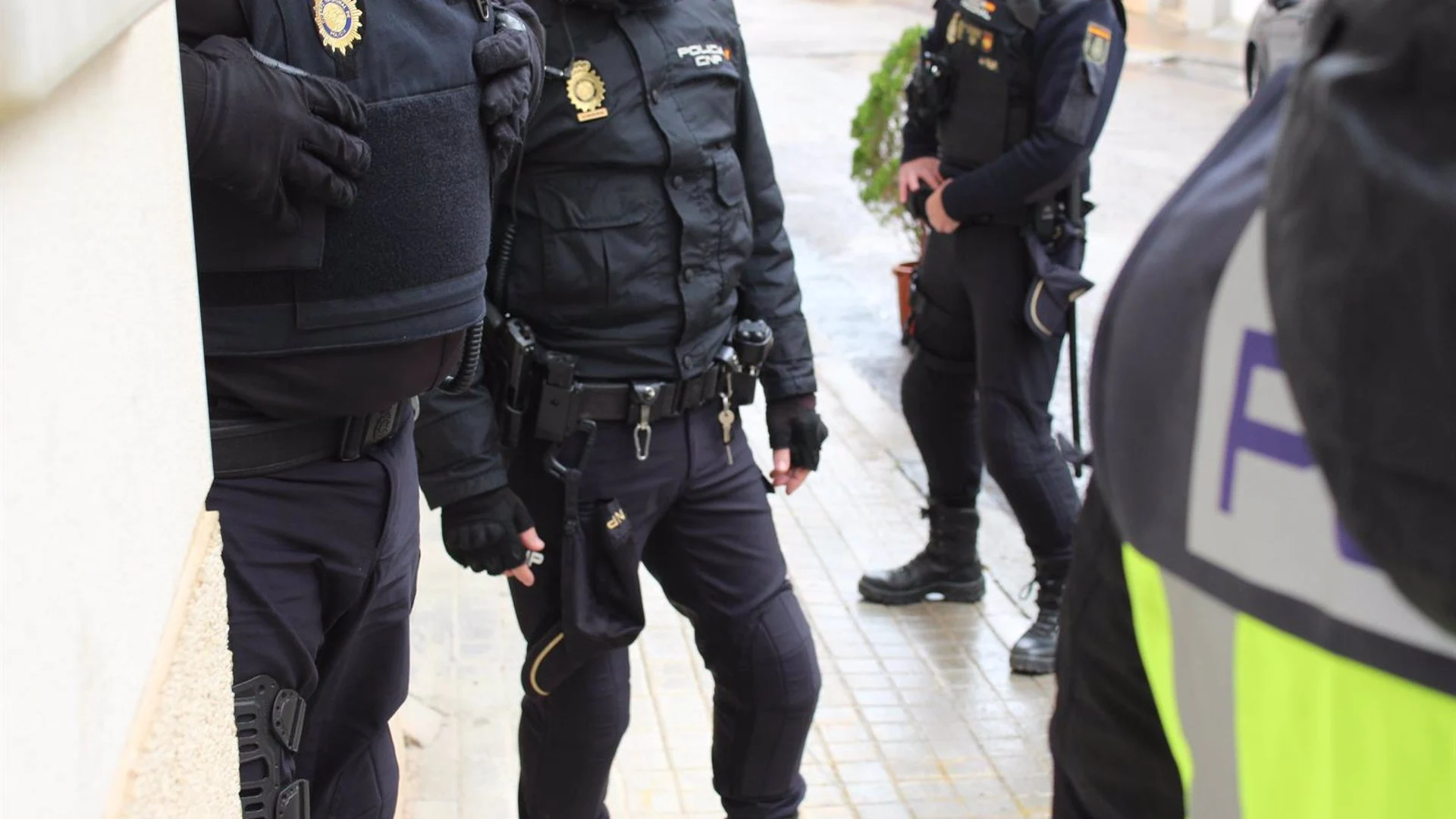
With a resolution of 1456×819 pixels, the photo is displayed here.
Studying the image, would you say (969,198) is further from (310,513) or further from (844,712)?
(310,513)

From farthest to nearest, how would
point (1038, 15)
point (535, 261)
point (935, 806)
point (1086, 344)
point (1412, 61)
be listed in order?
point (1086, 344) → point (1038, 15) → point (935, 806) → point (535, 261) → point (1412, 61)

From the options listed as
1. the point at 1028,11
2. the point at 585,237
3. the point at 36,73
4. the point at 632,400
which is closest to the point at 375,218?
the point at 585,237

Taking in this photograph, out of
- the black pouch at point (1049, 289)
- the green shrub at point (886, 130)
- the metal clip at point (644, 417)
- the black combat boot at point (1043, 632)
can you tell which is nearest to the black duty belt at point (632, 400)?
the metal clip at point (644, 417)

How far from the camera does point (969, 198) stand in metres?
4.08

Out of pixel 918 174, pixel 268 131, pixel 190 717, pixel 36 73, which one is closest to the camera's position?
pixel 36 73

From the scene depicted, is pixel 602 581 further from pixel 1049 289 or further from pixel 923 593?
pixel 923 593

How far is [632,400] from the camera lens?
9.33 ft

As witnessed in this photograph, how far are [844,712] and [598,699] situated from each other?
1.25 metres

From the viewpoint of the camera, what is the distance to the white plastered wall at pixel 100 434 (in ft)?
3.17

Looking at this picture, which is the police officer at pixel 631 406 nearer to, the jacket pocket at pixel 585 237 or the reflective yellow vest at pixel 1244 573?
the jacket pocket at pixel 585 237

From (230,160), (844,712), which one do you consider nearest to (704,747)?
(844,712)

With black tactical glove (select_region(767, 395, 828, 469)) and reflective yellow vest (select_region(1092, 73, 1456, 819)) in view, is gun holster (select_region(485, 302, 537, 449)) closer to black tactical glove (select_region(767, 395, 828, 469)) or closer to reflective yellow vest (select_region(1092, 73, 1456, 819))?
black tactical glove (select_region(767, 395, 828, 469))

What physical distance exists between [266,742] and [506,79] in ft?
3.12

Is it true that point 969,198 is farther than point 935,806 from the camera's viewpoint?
Yes
